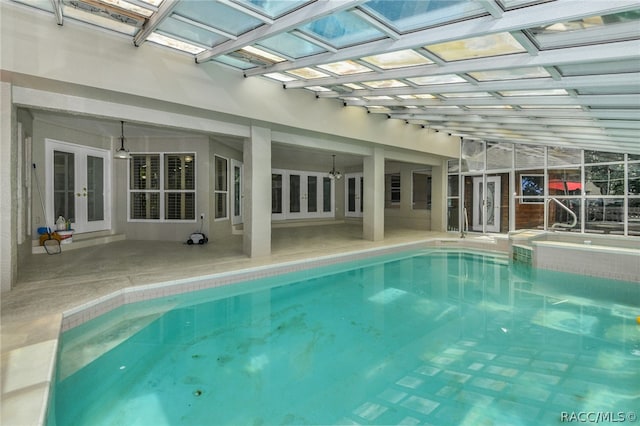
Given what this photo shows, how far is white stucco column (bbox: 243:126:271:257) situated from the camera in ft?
23.0

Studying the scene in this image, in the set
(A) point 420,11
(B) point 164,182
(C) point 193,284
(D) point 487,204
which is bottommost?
(C) point 193,284

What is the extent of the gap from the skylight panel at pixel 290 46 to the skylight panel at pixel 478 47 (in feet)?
4.81

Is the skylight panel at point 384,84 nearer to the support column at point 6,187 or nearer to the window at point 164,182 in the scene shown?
the support column at point 6,187

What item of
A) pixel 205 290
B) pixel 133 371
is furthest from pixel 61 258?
pixel 133 371

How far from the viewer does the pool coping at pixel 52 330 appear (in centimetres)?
208

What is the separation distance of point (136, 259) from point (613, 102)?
8.14 metres

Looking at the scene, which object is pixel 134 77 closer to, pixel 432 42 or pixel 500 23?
pixel 432 42

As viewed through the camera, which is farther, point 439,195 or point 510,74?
point 439,195

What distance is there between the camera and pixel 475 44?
3516mm

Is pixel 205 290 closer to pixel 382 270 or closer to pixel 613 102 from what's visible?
pixel 382 270

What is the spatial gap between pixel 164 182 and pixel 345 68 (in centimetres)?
660

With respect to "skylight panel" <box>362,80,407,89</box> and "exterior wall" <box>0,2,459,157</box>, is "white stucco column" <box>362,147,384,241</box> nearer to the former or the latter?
"exterior wall" <box>0,2,459,157</box>

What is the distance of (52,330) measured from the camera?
128 inches

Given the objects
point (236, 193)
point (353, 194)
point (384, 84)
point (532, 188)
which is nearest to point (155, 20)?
point (384, 84)
